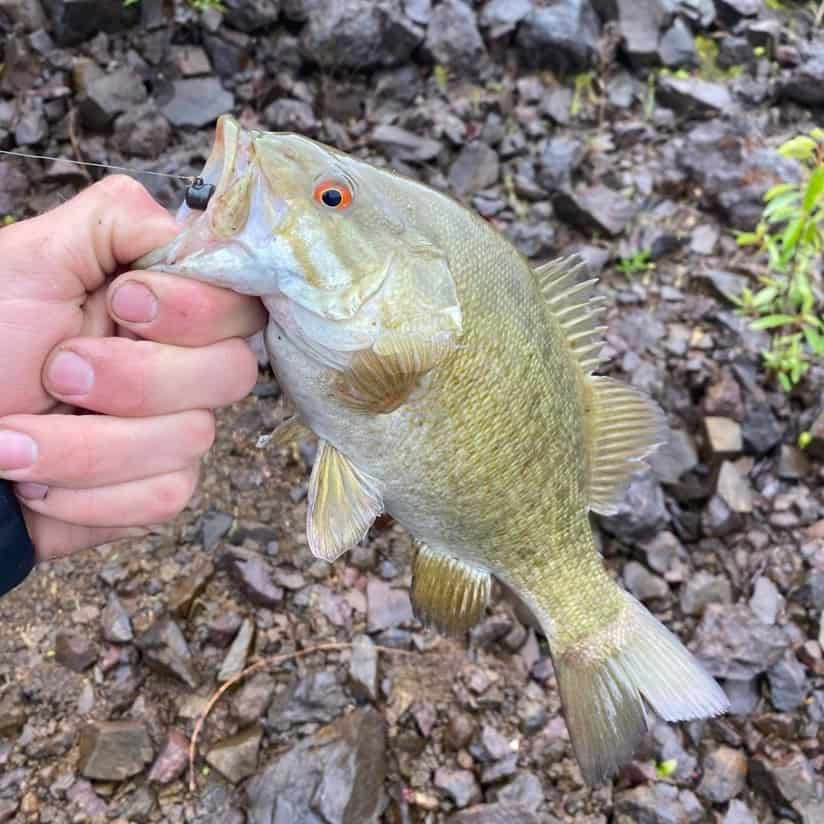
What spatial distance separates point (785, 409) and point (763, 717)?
1.44 m

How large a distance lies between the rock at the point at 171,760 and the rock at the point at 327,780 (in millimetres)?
235

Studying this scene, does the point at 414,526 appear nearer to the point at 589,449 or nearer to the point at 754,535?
the point at 589,449

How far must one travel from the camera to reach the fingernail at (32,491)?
1680mm

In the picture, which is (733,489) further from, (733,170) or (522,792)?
(733,170)

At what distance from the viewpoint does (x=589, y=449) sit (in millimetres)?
2117

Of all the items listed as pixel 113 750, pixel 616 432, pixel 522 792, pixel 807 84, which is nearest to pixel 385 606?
pixel 522 792

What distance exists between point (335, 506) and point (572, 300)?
801 millimetres

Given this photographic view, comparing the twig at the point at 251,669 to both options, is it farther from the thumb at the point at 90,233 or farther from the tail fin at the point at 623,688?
the thumb at the point at 90,233

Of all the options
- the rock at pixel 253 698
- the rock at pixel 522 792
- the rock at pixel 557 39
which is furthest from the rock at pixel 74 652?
the rock at pixel 557 39

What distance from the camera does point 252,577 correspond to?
291cm

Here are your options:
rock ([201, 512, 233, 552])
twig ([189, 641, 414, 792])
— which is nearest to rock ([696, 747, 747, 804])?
twig ([189, 641, 414, 792])

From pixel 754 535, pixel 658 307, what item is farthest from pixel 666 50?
pixel 754 535

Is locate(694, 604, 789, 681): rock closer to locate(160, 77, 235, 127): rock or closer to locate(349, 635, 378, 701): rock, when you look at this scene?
locate(349, 635, 378, 701): rock

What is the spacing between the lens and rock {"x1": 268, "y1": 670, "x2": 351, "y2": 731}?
268 cm
